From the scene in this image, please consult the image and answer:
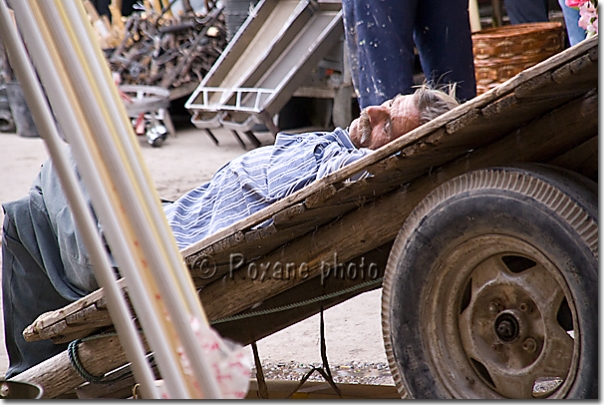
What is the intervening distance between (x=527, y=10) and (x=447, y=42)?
104 inches

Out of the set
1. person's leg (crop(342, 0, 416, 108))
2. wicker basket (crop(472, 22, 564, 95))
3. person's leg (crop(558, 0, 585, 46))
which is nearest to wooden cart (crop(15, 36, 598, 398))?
person's leg (crop(342, 0, 416, 108))

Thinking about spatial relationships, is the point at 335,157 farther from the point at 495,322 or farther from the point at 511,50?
the point at 511,50

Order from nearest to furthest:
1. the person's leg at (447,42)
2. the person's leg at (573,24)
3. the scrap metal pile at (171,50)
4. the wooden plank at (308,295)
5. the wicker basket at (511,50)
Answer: the wooden plank at (308,295) < the person's leg at (447,42) < the person's leg at (573,24) < the wicker basket at (511,50) < the scrap metal pile at (171,50)

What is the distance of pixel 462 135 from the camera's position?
151 centimetres

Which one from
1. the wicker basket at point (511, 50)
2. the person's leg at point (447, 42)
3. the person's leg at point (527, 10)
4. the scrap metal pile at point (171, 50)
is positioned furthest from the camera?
the scrap metal pile at point (171, 50)

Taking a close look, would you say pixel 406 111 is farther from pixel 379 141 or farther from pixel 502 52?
pixel 502 52

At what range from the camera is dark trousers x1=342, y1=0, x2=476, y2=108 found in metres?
3.02

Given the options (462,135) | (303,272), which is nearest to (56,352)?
(303,272)

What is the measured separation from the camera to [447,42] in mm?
3178

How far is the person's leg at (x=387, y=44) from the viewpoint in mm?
3008

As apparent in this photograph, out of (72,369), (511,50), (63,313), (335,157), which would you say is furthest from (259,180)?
(511,50)

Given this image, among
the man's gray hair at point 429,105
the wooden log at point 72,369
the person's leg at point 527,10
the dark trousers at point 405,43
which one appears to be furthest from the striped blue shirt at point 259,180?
the person's leg at point 527,10

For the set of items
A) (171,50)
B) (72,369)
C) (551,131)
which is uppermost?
(551,131)

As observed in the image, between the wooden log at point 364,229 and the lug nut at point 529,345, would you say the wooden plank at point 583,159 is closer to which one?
the wooden log at point 364,229
